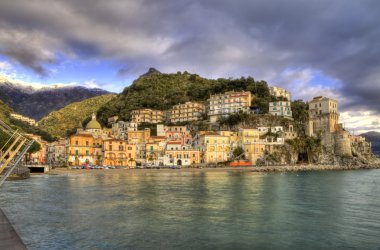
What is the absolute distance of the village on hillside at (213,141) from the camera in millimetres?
102750

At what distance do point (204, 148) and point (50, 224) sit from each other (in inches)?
3208

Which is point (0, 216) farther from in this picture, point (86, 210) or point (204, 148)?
point (204, 148)

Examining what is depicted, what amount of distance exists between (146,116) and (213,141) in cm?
3465

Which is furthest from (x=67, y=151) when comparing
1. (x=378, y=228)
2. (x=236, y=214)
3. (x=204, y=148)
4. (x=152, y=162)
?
(x=378, y=228)

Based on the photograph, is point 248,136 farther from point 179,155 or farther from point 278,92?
point 278,92

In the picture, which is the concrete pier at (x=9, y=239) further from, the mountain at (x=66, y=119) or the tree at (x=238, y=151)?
the mountain at (x=66, y=119)

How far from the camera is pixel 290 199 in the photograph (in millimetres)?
37344

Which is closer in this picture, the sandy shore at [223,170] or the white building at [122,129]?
the sandy shore at [223,170]

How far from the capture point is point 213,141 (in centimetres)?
10375

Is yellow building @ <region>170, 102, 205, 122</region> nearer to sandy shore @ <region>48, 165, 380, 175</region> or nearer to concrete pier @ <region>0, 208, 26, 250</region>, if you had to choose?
sandy shore @ <region>48, 165, 380, 175</region>

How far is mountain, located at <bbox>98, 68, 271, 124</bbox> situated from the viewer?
134 m

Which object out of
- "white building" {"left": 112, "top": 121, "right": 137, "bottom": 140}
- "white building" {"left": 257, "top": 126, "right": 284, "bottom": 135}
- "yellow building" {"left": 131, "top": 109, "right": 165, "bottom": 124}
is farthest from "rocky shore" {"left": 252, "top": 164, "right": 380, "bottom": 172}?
"yellow building" {"left": 131, "top": 109, "right": 165, "bottom": 124}

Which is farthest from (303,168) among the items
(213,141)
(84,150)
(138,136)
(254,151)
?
(84,150)

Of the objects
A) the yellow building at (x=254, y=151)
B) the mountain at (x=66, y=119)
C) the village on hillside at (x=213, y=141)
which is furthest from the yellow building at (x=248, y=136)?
the mountain at (x=66, y=119)
